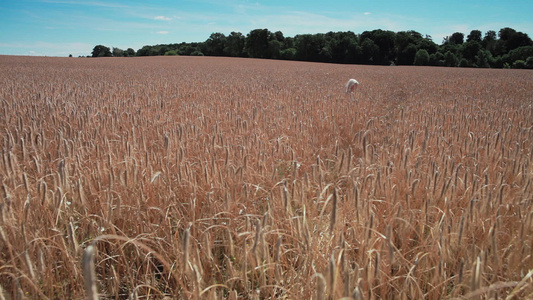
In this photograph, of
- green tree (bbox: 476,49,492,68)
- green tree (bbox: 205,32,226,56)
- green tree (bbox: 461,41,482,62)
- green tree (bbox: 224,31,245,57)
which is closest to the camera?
green tree (bbox: 476,49,492,68)

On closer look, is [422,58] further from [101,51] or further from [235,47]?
[101,51]

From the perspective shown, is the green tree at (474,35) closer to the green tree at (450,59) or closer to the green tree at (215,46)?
the green tree at (450,59)

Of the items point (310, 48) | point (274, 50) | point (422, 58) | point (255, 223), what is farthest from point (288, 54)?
point (255, 223)

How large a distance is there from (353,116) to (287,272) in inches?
172

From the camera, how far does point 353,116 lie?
19.1 feet

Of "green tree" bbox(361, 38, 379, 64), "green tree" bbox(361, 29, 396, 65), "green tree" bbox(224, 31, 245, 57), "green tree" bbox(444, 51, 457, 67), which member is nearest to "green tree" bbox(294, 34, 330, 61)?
"green tree" bbox(361, 38, 379, 64)

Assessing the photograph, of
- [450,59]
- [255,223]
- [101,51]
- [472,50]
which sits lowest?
[255,223]

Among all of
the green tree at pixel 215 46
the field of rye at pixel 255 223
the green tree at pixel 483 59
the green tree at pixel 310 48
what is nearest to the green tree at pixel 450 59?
the green tree at pixel 483 59

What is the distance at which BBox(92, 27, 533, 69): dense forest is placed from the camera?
5743 cm

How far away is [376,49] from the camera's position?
2581 inches

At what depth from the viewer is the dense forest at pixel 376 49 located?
2261 inches

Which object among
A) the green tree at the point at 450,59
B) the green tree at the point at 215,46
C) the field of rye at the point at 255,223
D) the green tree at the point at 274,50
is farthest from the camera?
the green tree at the point at 215,46

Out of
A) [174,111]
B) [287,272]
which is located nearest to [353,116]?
[174,111]

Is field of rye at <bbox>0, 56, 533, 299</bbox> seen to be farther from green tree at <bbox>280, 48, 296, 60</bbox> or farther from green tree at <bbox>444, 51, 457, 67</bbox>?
green tree at <bbox>280, 48, 296, 60</bbox>
